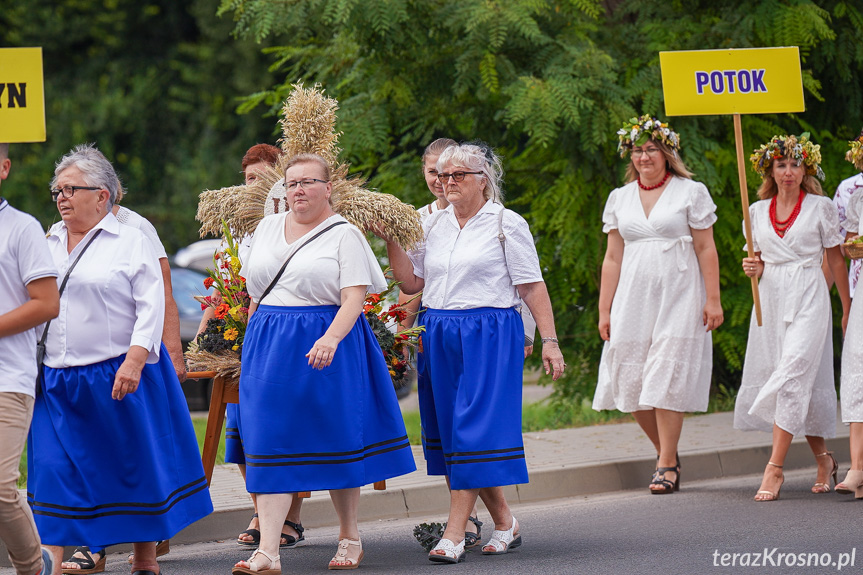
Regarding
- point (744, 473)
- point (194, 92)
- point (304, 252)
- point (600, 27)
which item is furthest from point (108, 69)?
point (304, 252)

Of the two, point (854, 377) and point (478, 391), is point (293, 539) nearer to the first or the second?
point (478, 391)

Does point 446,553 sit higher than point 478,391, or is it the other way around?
point 478,391

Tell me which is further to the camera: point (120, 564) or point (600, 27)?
point (600, 27)

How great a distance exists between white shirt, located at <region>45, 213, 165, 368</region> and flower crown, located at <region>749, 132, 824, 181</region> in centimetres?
438

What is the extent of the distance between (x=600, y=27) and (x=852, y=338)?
194 inches

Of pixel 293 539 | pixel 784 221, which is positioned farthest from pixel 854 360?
pixel 293 539

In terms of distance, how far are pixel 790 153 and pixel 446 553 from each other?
3.74 m

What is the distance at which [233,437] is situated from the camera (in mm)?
6809

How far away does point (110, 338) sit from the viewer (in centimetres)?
551

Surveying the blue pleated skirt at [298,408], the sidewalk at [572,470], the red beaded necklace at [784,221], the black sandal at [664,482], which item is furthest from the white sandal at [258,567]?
the red beaded necklace at [784,221]

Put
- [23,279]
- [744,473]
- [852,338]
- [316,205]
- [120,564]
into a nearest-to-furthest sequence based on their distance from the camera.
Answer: [23,279]
[316,205]
[120,564]
[852,338]
[744,473]

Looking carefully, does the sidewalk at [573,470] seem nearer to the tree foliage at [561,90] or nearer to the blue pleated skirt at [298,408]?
the blue pleated skirt at [298,408]

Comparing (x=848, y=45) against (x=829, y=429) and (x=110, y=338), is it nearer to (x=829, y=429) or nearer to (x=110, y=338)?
(x=829, y=429)

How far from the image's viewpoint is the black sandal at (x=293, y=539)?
6.78m
